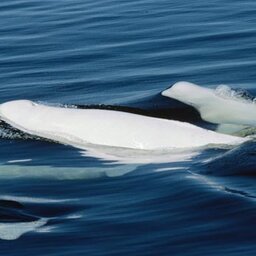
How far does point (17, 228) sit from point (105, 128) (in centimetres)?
456

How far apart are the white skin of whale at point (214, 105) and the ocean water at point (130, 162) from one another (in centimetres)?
24

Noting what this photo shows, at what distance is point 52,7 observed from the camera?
3228 centimetres

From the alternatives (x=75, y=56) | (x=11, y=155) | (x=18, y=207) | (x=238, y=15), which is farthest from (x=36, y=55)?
(x=18, y=207)

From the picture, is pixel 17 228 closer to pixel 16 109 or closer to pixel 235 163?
pixel 235 163

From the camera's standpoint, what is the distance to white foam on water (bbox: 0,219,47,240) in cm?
1198

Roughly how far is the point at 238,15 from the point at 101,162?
1406 centimetres

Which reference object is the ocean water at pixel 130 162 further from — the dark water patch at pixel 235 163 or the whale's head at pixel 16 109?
the whale's head at pixel 16 109

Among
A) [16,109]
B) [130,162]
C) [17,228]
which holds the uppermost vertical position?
[16,109]

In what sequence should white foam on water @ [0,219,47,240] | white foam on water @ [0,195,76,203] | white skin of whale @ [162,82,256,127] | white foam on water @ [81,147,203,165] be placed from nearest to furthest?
white foam on water @ [0,219,47,240]
white foam on water @ [0,195,76,203]
white foam on water @ [81,147,203,165]
white skin of whale @ [162,82,256,127]

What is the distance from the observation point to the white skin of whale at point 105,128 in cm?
1577

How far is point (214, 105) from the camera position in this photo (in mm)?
18141

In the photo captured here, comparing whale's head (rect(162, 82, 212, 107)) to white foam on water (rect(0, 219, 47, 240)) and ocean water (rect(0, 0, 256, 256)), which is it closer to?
ocean water (rect(0, 0, 256, 256))

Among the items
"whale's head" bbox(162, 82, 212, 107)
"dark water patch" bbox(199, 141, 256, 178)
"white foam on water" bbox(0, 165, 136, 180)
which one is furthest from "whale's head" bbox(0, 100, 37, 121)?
"dark water patch" bbox(199, 141, 256, 178)

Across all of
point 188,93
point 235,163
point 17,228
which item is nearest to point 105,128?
point 188,93
